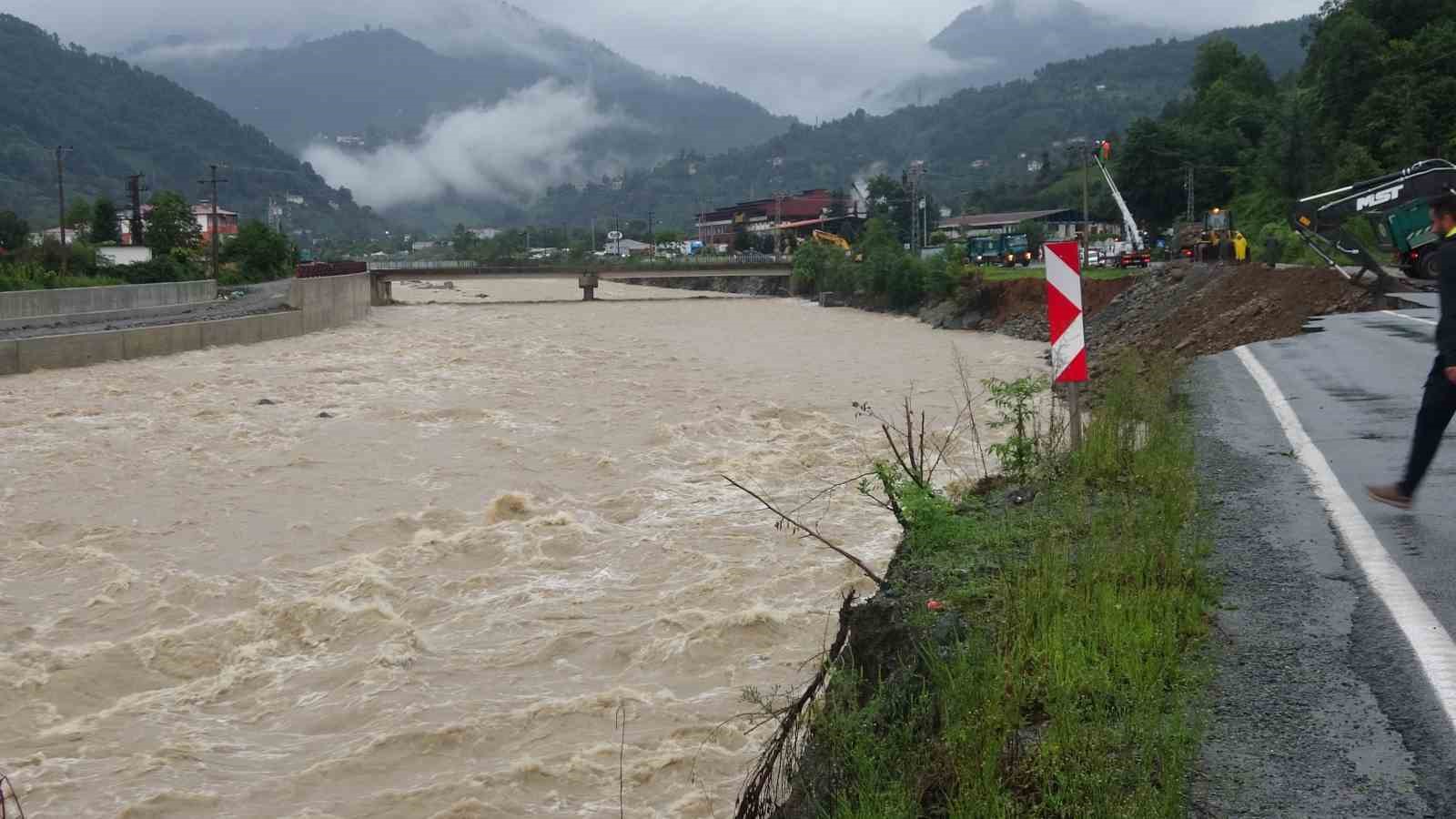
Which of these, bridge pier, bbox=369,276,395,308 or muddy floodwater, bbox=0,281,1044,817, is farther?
bridge pier, bbox=369,276,395,308

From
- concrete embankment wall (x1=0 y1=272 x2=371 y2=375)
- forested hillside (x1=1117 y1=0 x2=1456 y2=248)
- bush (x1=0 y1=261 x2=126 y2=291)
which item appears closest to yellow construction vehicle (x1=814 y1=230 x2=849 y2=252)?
forested hillside (x1=1117 y1=0 x2=1456 y2=248)

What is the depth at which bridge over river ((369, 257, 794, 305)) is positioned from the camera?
8612 centimetres

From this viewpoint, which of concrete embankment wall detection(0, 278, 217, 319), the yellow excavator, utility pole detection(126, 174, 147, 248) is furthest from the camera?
the yellow excavator

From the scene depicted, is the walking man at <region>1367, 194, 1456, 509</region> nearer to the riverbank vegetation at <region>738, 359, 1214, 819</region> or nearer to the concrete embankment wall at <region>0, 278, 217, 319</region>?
the riverbank vegetation at <region>738, 359, 1214, 819</region>

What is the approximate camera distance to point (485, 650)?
9.98 meters

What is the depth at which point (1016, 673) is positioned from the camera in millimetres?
5344

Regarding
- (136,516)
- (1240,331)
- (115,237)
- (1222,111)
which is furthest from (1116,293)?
(115,237)

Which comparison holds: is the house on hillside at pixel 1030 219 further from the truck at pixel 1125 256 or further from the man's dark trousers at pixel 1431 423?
the man's dark trousers at pixel 1431 423

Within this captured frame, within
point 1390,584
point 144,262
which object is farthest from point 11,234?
point 1390,584

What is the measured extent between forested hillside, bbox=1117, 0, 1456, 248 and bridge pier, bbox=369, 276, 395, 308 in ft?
172

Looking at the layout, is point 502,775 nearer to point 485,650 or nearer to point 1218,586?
point 485,650

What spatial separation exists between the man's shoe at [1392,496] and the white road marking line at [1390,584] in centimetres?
16

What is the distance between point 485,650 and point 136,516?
287 inches

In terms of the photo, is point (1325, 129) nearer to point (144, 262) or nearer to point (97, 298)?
point (97, 298)
